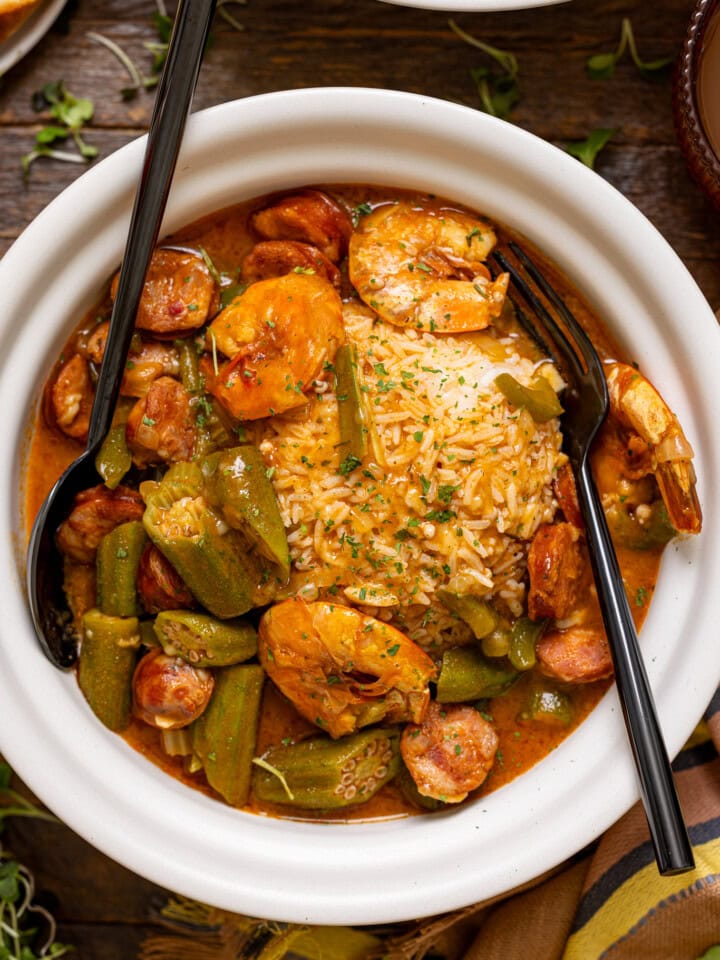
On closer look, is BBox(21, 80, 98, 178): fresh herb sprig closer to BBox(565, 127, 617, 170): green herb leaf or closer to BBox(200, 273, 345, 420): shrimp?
BBox(200, 273, 345, 420): shrimp

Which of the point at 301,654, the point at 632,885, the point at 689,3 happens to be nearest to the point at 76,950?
the point at 301,654

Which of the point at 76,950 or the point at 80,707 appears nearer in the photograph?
the point at 80,707

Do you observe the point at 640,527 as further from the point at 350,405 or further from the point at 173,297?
the point at 173,297

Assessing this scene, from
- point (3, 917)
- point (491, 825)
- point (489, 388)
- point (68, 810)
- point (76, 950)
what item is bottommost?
point (76, 950)

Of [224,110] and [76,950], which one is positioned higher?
[224,110]

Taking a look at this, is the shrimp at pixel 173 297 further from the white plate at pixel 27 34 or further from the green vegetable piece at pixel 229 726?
the green vegetable piece at pixel 229 726

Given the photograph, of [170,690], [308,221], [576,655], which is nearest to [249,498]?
[170,690]

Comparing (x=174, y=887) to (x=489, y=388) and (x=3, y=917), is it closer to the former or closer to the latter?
(x=3, y=917)
